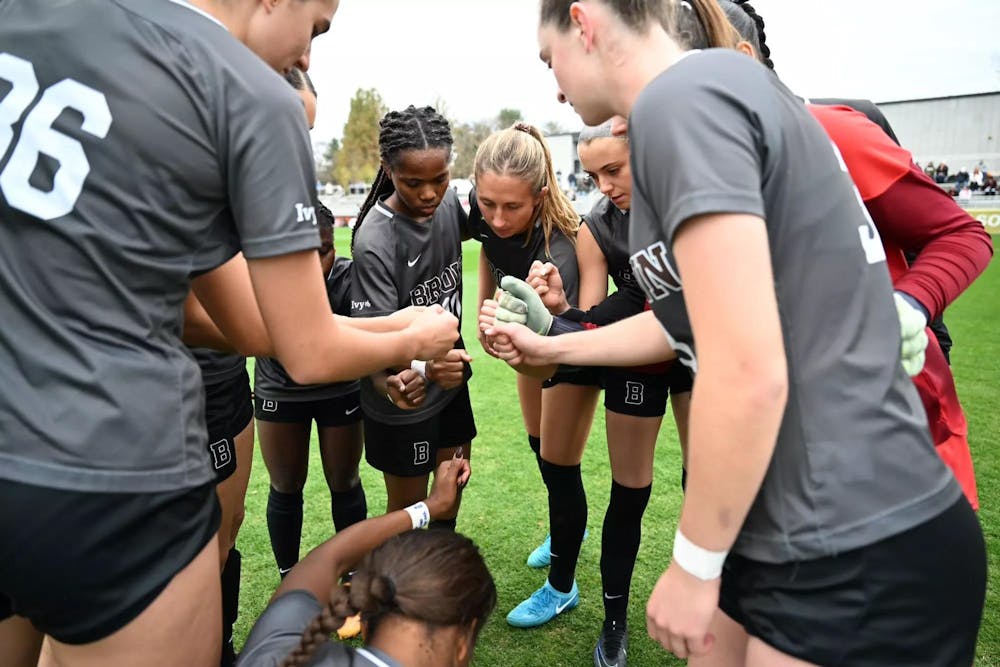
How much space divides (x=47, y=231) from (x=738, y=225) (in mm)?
1164

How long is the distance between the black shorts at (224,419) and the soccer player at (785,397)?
1996 millimetres

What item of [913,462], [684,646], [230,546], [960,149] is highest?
[913,462]

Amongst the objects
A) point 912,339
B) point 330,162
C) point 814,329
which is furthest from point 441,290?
point 330,162

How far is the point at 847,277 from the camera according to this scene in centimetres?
125

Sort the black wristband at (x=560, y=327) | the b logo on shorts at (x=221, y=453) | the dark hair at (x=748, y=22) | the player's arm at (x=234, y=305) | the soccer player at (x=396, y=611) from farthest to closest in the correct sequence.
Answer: the b logo on shorts at (x=221, y=453) → the black wristband at (x=560, y=327) → the dark hair at (x=748, y=22) → the player's arm at (x=234, y=305) → the soccer player at (x=396, y=611)

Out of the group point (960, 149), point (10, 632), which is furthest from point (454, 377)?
point (960, 149)

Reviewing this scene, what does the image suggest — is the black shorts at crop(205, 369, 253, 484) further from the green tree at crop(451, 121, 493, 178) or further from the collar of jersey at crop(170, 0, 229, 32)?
the green tree at crop(451, 121, 493, 178)

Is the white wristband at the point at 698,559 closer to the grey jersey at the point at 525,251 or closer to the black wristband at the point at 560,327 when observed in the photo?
the black wristband at the point at 560,327

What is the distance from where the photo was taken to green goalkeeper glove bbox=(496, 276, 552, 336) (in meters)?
2.44

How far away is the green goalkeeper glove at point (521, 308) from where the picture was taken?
244 cm

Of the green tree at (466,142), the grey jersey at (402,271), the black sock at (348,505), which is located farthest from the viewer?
the green tree at (466,142)

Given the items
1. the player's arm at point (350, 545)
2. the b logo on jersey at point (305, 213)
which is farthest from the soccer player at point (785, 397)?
the player's arm at point (350, 545)

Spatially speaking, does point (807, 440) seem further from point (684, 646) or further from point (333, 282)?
point (333, 282)

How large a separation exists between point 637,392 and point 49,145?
7.77 feet
